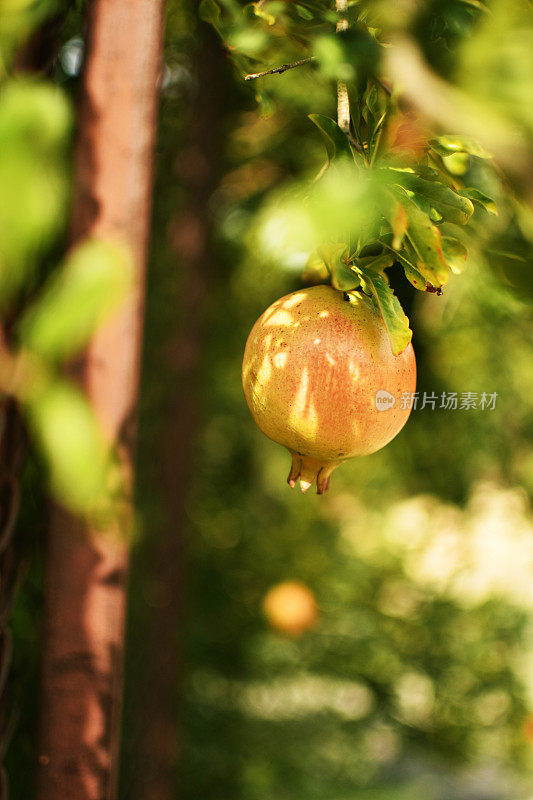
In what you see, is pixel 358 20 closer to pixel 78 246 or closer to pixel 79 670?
pixel 78 246

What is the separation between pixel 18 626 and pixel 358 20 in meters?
0.78

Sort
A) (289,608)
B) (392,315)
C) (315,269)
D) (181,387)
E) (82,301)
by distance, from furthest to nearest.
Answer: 1. (289,608)
2. (181,387)
3. (315,269)
4. (392,315)
5. (82,301)

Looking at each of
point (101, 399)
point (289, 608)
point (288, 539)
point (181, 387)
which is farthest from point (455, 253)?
point (288, 539)

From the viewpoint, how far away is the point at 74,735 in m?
0.46

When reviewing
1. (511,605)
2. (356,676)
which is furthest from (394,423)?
(511,605)

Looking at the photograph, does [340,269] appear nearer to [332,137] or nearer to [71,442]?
[332,137]

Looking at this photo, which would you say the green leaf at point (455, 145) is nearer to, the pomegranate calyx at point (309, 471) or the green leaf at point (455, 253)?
the green leaf at point (455, 253)

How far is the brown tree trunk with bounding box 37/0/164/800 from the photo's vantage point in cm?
45

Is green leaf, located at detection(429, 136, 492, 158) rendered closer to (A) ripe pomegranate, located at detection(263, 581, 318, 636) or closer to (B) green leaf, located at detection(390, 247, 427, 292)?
(B) green leaf, located at detection(390, 247, 427, 292)

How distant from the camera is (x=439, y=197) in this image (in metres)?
0.32

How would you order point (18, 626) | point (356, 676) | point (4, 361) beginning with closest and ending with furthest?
point (4, 361), point (18, 626), point (356, 676)

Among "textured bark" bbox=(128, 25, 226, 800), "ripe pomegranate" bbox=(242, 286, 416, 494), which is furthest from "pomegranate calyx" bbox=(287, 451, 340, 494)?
"textured bark" bbox=(128, 25, 226, 800)

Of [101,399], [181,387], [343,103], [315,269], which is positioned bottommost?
[181,387]

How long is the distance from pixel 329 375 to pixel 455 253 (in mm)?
91
